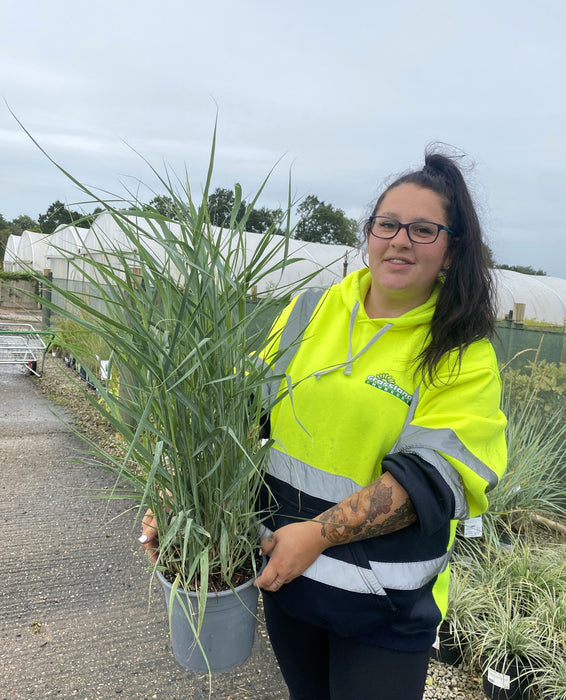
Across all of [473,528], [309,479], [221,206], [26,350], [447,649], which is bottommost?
[26,350]

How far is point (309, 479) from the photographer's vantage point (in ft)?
3.80

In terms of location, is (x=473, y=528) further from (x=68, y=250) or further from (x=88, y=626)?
(x=68, y=250)

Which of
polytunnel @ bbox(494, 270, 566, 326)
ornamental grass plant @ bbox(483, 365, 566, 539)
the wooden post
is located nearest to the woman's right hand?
the wooden post

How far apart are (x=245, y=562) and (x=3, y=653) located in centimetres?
154

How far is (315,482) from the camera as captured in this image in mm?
1150

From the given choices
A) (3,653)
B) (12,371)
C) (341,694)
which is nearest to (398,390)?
(341,694)

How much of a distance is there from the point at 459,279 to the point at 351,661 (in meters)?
0.89

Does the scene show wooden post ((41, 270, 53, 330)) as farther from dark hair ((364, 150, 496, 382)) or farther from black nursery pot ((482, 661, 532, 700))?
black nursery pot ((482, 661, 532, 700))

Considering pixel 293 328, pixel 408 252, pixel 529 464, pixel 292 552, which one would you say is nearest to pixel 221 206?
pixel 293 328

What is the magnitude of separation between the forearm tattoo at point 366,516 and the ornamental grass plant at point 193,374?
181 millimetres

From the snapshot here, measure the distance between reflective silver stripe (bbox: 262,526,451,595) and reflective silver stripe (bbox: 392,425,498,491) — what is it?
244mm

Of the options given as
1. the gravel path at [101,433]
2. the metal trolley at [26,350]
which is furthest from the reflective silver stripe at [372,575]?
the metal trolley at [26,350]

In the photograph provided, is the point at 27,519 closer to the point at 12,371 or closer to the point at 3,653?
the point at 3,653

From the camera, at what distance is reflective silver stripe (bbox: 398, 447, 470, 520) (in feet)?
3.22
